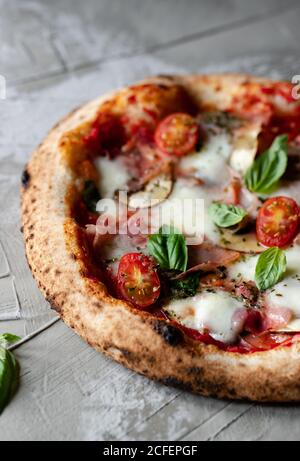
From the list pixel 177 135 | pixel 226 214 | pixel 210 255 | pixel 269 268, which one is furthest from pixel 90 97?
pixel 269 268

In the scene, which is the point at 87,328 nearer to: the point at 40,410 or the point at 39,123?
the point at 40,410

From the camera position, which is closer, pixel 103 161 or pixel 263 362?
pixel 263 362

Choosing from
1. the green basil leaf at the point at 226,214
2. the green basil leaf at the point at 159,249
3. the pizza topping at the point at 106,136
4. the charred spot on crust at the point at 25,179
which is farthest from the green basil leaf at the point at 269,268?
the charred spot on crust at the point at 25,179

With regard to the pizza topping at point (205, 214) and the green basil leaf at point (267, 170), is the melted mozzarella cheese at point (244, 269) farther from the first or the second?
the green basil leaf at point (267, 170)

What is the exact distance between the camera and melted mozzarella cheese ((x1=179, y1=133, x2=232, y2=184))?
345 centimetres

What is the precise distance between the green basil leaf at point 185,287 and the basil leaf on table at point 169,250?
2.0 inches

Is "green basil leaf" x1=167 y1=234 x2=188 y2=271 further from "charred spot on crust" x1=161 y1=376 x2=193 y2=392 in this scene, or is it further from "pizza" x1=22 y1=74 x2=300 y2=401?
"charred spot on crust" x1=161 y1=376 x2=193 y2=392

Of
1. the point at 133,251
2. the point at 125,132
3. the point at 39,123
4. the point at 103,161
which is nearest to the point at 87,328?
the point at 133,251

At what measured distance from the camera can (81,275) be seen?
2.90 m

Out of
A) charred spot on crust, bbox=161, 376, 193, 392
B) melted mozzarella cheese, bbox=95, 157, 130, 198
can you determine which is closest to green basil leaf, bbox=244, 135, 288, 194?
melted mozzarella cheese, bbox=95, 157, 130, 198

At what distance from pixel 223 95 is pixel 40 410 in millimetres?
1948

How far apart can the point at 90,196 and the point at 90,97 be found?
108 cm

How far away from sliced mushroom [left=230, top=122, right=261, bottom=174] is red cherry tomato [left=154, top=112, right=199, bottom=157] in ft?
0.67

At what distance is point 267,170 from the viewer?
338cm
